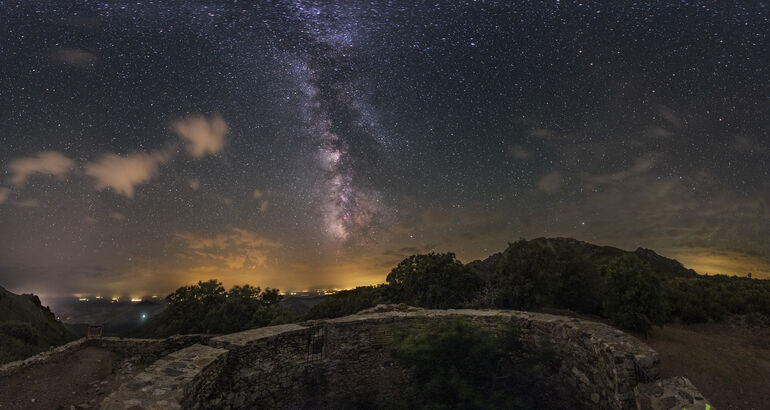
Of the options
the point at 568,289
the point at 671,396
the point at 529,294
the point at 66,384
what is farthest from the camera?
the point at 568,289

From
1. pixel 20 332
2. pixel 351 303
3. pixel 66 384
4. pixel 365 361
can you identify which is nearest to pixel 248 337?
pixel 365 361

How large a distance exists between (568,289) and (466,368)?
52.4ft

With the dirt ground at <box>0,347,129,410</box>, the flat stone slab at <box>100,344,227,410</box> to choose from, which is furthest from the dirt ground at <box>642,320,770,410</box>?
the dirt ground at <box>0,347,129,410</box>

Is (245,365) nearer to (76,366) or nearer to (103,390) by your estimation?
(103,390)

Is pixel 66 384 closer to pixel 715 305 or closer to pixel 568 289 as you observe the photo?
pixel 568 289

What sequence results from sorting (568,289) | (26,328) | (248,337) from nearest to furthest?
(248,337) → (26,328) → (568,289)

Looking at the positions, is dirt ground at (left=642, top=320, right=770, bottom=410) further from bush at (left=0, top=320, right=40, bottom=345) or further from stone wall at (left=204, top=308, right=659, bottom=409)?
bush at (left=0, top=320, right=40, bottom=345)

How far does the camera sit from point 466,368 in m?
7.72

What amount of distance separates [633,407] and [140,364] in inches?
570

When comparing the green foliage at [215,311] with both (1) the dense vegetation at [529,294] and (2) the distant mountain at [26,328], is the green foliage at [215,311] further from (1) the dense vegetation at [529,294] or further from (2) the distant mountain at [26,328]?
(2) the distant mountain at [26,328]

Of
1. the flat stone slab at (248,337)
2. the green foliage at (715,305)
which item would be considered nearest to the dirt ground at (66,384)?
the flat stone slab at (248,337)

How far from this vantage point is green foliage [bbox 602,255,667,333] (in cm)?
1423

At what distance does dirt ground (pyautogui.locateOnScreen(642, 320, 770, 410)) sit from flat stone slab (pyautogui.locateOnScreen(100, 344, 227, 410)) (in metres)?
13.8

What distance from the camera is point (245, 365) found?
7180 millimetres
